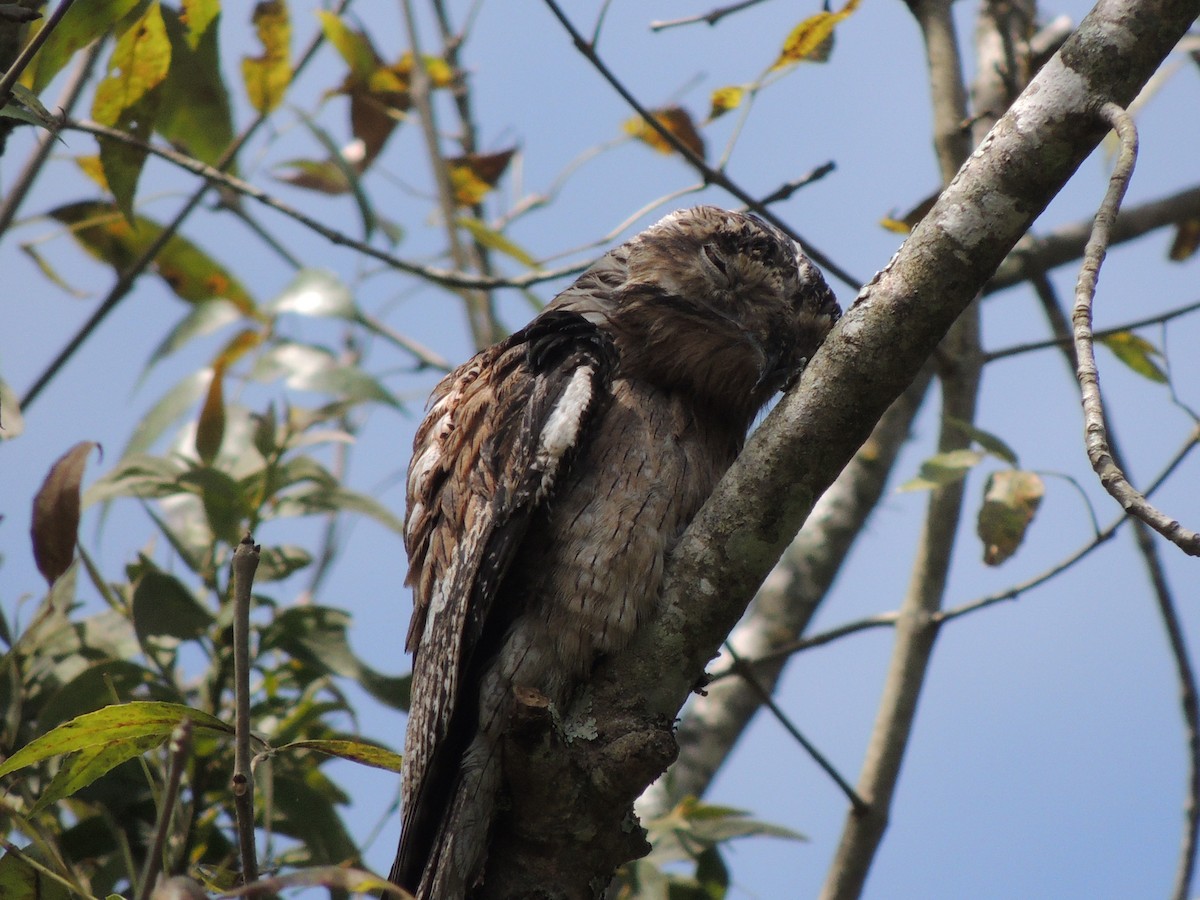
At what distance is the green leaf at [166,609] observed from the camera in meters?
2.66

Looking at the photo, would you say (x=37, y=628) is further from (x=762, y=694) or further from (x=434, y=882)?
(x=762, y=694)

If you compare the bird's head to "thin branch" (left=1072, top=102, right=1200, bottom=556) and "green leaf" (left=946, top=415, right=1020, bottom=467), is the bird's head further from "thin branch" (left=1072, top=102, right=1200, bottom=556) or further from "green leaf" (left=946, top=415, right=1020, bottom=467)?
"thin branch" (left=1072, top=102, right=1200, bottom=556)

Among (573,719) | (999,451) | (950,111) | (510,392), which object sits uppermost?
(950,111)

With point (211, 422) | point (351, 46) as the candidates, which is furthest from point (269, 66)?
point (211, 422)

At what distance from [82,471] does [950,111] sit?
237cm

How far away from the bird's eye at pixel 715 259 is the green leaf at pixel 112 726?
1.45m

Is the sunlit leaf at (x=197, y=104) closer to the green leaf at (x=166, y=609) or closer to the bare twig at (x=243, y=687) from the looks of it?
the green leaf at (x=166, y=609)

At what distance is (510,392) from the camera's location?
7.72 ft

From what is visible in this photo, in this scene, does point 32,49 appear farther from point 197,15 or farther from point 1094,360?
point 1094,360

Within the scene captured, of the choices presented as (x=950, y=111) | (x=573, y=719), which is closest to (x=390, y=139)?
(x=950, y=111)

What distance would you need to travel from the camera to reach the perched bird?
2.12m

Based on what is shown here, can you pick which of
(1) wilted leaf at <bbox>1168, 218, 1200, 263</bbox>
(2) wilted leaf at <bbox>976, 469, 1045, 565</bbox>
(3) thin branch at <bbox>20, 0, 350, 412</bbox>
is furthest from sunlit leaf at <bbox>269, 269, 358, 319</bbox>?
(1) wilted leaf at <bbox>1168, 218, 1200, 263</bbox>

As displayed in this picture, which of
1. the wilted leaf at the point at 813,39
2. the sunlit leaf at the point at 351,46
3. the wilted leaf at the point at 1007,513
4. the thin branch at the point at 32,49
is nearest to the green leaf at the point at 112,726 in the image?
the thin branch at the point at 32,49

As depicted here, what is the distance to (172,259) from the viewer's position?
3.96m
